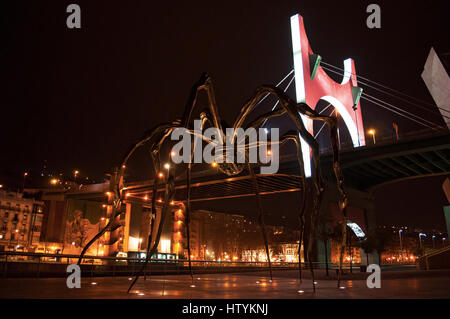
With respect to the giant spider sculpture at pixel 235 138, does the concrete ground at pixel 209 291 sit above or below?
below

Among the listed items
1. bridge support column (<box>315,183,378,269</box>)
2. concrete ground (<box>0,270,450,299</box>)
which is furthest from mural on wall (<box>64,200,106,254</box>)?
concrete ground (<box>0,270,450,299</box>)

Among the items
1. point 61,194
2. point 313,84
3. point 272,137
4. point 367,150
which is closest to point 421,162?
point 367,150

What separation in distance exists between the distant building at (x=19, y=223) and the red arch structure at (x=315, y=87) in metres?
55.9

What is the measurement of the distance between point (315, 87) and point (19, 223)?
6001 centimetres

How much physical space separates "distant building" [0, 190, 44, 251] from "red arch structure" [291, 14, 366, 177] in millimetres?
55902

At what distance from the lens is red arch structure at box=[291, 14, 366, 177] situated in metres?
37.8

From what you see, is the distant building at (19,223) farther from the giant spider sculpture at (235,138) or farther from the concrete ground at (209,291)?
the giant spider sculpture at (235,138)

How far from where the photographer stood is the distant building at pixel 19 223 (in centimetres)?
6200

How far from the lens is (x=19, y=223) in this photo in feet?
214

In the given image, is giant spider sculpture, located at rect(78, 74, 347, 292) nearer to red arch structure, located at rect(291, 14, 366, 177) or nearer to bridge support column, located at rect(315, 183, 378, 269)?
red arch structure, located at rect(291, 14, 366, 177)

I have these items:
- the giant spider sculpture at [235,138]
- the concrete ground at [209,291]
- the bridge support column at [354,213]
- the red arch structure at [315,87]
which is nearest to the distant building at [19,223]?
the bridge support column at [354,213]
